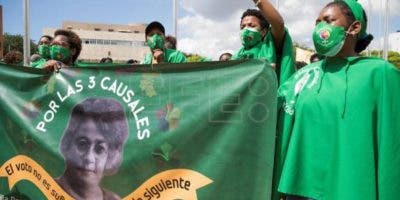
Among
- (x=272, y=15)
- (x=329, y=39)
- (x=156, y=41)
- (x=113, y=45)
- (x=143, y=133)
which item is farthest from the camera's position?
(x=113, y=45)

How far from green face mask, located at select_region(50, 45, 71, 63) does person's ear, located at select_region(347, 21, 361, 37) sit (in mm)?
2329

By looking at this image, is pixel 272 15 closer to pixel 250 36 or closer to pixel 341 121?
pixel 250 36

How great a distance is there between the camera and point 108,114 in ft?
11.0

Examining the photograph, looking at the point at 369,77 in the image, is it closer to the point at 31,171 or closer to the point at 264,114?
the point at 264,114

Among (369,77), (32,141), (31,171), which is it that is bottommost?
(31,171)

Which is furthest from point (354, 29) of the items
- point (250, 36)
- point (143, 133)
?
point (143, 133)

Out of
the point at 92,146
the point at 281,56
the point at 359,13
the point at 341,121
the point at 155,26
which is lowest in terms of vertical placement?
the point at 92,146

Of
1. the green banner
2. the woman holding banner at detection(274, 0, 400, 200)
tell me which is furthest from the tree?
the woman holding banner at detection(274, 0, 400, 200)

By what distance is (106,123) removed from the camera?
3.35 metres

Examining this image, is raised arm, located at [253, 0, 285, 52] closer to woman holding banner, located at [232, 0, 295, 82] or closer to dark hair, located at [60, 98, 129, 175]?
woman holding banner, located at [232, 0, 295, 82]

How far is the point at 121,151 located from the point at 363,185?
160cm

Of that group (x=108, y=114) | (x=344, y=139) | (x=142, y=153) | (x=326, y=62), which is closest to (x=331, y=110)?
(x=344, y=139)

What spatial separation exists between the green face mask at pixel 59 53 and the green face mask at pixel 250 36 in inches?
60.1

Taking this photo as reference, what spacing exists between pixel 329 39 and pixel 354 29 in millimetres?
167
